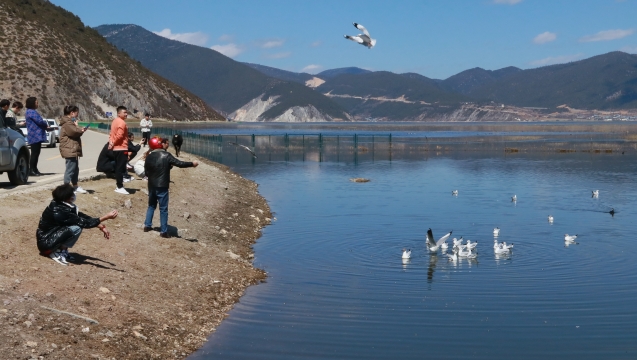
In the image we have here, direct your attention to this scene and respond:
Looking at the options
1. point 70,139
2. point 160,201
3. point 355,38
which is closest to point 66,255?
point 160,201

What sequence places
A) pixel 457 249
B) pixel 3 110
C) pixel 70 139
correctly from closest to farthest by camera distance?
pixel 70 139, pixel 457 249, pixel 3 110

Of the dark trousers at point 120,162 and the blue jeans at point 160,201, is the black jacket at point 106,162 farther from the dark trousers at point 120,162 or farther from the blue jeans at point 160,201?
the blue jeans at point 160,201

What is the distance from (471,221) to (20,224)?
46.1 ft

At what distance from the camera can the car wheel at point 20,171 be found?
1894 centimetres

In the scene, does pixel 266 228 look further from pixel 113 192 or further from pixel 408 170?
Result: pixel 408 170

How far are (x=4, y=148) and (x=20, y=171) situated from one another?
3.89ft

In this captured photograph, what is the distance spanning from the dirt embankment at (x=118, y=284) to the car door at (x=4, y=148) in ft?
4.97

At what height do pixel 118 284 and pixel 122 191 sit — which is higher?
pixel 122 191

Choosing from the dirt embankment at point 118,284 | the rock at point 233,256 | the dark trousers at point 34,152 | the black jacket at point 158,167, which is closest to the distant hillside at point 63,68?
the dark trousers at point 34,152

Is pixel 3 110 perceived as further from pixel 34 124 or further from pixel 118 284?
pixel 118 284

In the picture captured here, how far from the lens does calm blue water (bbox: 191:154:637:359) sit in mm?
11070

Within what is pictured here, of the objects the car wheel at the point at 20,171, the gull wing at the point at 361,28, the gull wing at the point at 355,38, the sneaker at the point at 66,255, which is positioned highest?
the gull wing at the point at 361,28

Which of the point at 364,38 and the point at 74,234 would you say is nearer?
the point at 74,234

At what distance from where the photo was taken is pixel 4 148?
18094 millimetres
